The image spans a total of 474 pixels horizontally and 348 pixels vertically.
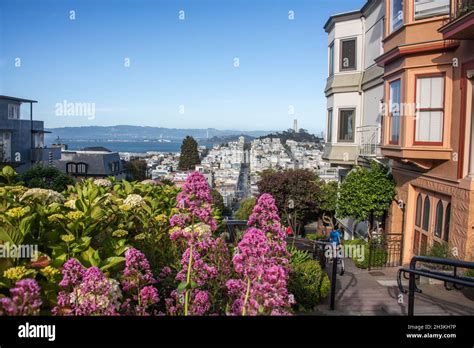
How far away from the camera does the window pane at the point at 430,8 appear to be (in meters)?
6.60

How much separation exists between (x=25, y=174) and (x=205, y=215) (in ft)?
13.0

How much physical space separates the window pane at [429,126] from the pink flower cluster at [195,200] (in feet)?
17.7

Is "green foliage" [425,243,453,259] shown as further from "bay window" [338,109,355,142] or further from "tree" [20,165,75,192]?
"bay window" [338,109,355,142]

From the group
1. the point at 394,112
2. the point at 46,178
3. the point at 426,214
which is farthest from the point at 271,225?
the point at 394,112

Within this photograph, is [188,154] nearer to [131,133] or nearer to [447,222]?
[131,133]

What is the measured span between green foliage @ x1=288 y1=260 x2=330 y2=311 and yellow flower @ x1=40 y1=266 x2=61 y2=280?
101 inches

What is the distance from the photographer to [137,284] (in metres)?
2.19

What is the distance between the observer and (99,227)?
296cm

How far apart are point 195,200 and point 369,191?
698 centimetres

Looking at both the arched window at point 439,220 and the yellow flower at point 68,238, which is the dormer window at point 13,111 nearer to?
the yellow flower at point 68,238

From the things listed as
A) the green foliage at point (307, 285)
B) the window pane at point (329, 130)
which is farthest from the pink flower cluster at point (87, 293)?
the window pane at point (329, 130)
